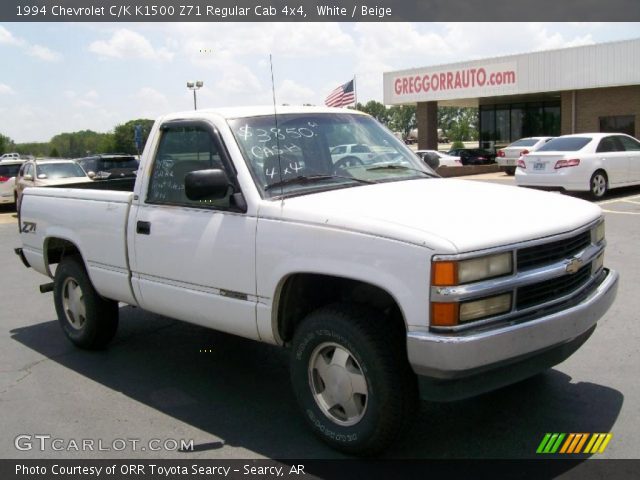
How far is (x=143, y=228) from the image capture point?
487 centimetres

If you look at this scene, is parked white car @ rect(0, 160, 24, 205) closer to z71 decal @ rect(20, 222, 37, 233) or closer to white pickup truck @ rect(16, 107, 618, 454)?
z71 decal @ rect(20, 222, 37, 233)

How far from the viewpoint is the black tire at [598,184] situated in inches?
603

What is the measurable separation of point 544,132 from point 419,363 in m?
34.0

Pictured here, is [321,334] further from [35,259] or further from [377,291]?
[35,259]

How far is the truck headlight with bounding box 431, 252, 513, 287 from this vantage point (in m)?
3.21

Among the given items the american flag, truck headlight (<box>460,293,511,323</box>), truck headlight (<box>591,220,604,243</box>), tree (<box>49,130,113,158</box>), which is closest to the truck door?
truck headlight (<box>460,293,511,323</box>)

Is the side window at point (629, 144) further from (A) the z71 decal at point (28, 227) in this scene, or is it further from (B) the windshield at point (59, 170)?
(A) the z71 decal at point (28, 227)

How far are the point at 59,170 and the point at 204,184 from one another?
52.5 ft

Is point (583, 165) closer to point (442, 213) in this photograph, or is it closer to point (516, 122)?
point (442, 213)

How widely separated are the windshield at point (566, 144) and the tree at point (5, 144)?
353ft

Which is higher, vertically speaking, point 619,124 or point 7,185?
point 619,124

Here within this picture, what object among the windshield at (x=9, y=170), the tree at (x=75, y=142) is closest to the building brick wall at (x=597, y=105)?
the windshield at (x=9, y=170)

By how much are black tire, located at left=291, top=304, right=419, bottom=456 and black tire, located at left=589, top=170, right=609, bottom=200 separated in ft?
42.6

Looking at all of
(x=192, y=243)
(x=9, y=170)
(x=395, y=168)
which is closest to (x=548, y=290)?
(x=395, y=168)
